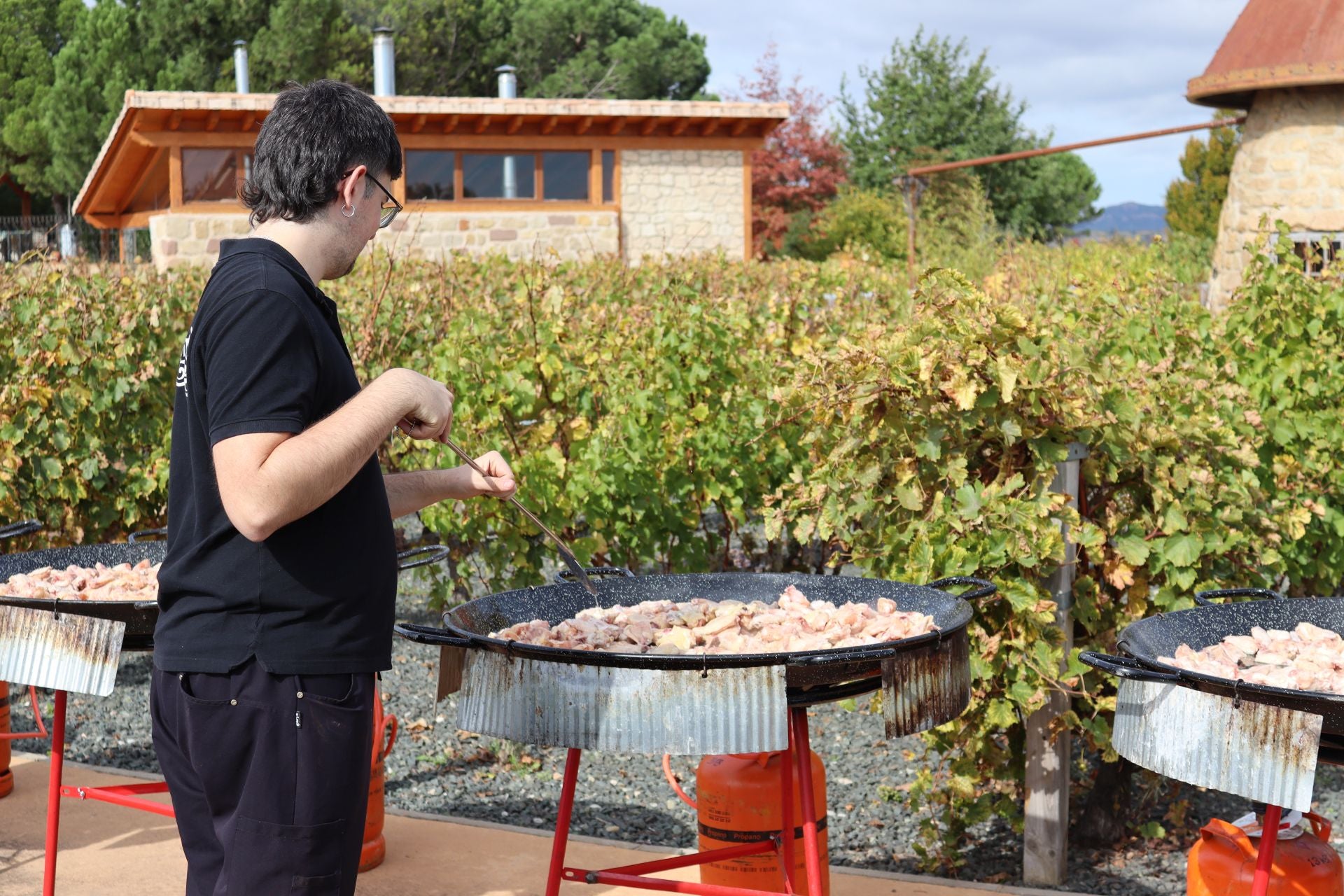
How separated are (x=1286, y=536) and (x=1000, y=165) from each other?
38.2 metres

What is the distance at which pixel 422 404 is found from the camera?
7.36 feet

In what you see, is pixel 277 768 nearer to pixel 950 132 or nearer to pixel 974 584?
pixel 974 584

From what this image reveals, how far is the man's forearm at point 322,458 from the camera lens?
2.05 metres

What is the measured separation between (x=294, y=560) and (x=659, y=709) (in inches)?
29.0

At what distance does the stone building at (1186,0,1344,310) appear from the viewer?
11.1 meters

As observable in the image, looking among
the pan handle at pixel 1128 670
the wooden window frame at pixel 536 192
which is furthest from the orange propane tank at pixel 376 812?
the wooden window frame at pixel 536 192

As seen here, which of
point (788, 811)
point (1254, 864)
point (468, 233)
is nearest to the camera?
point (1254, 864)

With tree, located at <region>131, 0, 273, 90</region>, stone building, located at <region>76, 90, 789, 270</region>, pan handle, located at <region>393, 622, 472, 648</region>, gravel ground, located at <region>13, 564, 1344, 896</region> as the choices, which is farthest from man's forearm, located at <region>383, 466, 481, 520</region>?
tree, located at <region>131, 0, 273, 90</region>

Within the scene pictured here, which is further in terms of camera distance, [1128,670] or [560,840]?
[560,840]

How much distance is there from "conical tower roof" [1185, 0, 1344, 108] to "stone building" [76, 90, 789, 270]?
28.6 feet

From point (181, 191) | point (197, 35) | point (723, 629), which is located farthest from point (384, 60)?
point (723, 629)

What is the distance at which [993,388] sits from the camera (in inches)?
157

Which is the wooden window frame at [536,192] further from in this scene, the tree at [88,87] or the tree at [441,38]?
the tree at [441,38]

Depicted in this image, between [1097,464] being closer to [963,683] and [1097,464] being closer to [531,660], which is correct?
[963,683]
